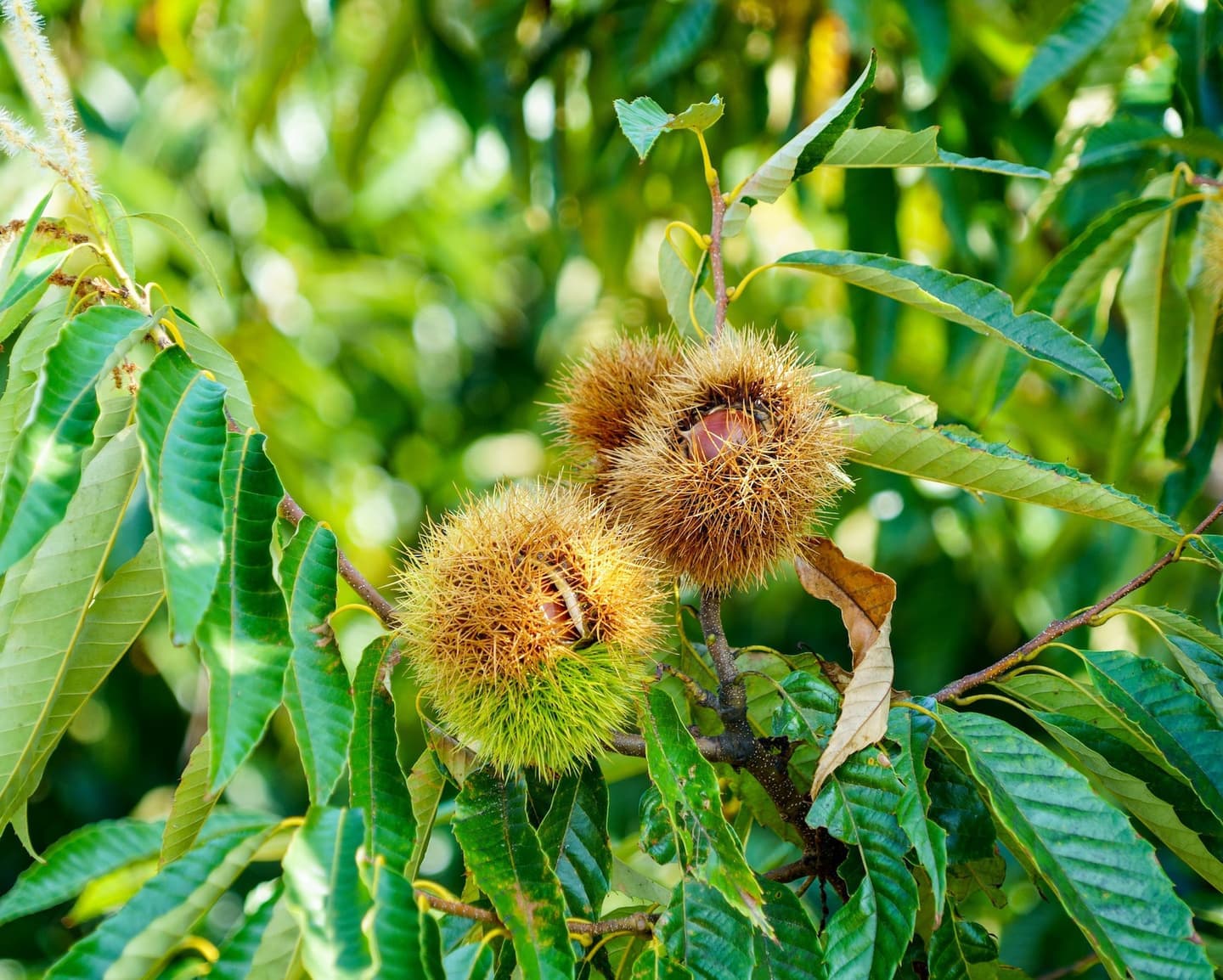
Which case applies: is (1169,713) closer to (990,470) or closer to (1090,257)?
(990,470)

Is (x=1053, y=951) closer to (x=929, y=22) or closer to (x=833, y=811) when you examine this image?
(x=833, y=811)

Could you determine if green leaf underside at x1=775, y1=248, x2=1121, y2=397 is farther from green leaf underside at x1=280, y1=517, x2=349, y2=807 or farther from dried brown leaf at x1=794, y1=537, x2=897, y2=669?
green leaf underside at x1=280, y1=517, x2=349, y2=807

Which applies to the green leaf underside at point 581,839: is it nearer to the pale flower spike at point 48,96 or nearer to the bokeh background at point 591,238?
the bokeh background at point 591,238

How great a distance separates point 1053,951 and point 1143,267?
1197 mm

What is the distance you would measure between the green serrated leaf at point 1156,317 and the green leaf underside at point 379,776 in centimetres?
117

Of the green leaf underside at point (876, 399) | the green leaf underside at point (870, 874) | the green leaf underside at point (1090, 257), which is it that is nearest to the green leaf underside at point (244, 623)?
the green leaf underside at point (870, 874)

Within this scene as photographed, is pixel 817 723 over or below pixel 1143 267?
below

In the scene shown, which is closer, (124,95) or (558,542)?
(558,542)

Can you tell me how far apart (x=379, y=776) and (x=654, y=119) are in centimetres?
65

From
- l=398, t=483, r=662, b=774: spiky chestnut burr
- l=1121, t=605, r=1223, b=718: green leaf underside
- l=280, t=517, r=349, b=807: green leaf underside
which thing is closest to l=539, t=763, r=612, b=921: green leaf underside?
l=398, t=483, r=662, b=774: spiky chestnut burr

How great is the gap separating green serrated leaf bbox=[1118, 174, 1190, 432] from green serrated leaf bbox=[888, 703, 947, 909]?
0.82 metres

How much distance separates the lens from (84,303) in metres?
1.01

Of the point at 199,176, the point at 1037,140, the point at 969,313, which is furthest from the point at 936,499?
the point at 199,176

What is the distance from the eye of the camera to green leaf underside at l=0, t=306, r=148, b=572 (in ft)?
2.32
